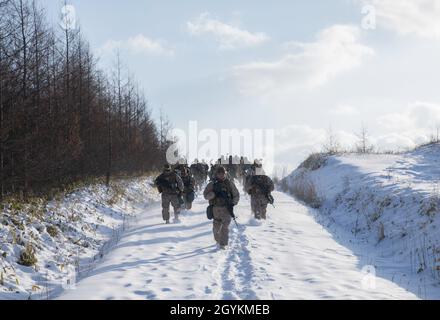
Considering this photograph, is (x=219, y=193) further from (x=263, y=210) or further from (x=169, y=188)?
(x=263, y=210)

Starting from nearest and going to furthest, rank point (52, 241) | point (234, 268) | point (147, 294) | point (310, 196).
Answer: point (147, 294) < point (234, 268) < point (52, 241) < point (310, 196)

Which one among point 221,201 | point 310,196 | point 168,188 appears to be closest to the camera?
point 221,201

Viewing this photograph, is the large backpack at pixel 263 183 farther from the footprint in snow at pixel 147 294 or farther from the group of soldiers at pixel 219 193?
the footprint in snow at pixel 147 294

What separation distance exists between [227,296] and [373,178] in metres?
11.6

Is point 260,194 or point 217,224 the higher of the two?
point 260,194

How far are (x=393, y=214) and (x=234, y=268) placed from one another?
5.84 meters

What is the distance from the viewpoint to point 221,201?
10.2m

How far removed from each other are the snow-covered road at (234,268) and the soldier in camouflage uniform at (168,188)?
→ 1231mm

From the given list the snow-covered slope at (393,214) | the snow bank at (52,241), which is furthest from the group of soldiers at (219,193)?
the snow-covered slope at (393,214)

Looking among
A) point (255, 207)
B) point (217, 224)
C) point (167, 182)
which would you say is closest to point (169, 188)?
point (167, 182)

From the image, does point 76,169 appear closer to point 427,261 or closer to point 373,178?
point 373,178

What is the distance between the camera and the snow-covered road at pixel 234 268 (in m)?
6.43

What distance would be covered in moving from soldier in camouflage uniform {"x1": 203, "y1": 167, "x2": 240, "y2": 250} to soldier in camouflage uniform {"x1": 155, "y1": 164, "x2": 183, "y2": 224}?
3.87 m
